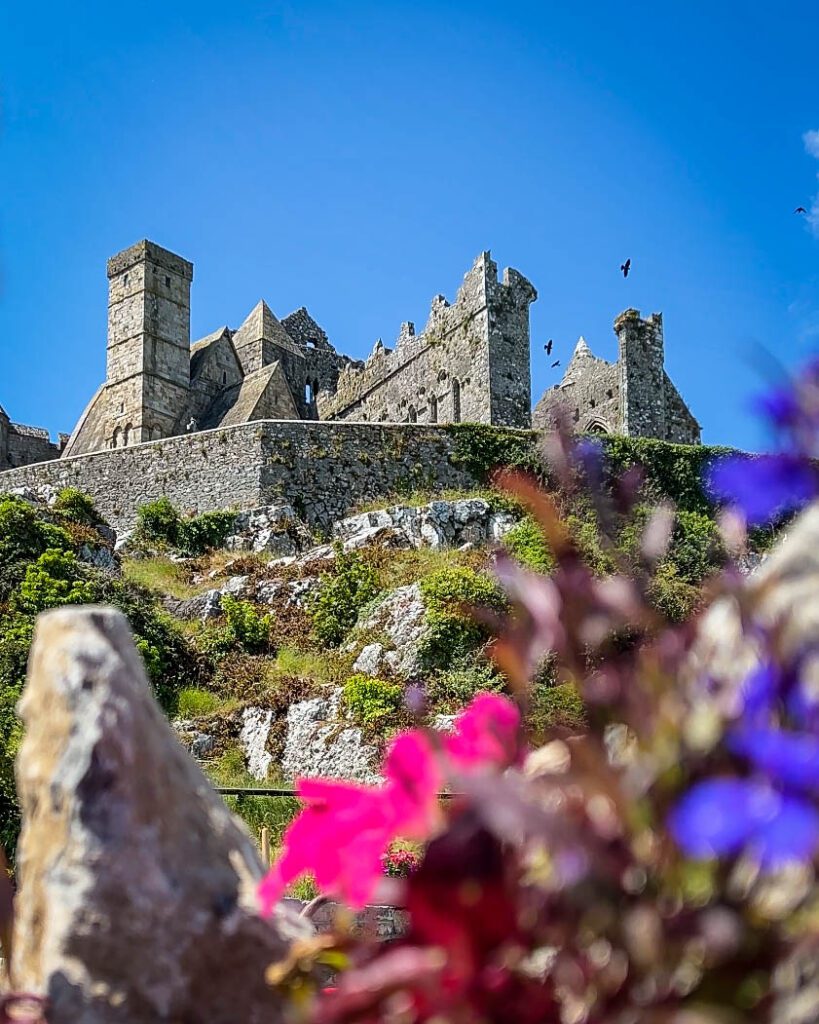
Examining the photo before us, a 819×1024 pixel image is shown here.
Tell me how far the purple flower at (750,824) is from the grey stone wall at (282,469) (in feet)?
78.5

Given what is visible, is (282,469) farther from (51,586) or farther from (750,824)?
(750,824)

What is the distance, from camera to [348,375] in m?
37.4

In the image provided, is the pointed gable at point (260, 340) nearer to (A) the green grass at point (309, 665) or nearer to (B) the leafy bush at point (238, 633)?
(B) the leafy bush at point (238, 633)

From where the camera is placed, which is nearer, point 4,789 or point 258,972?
point 258,972

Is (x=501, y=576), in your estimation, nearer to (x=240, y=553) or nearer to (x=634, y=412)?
(x=240, y=553)

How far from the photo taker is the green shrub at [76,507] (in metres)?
21.6

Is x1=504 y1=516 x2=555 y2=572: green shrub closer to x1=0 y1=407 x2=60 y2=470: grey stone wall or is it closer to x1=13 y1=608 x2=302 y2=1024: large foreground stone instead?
x1=13 y1=608 x2=302 y2=1024: large foreground stone

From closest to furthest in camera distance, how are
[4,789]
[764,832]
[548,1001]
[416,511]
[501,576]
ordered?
[764,832] < [548,1001] < [501,576] < [4,789] < [416,511]

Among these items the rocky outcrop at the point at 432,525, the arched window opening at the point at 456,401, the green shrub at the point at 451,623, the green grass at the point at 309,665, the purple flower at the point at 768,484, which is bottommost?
the purple flower at the point at 768,484

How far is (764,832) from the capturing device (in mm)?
595

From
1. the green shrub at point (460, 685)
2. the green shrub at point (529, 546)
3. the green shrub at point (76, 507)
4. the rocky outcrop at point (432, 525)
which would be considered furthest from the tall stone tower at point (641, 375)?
the green shrub at point (460, 685)

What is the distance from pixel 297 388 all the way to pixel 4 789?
2917 centimetres

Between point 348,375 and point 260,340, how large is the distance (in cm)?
336

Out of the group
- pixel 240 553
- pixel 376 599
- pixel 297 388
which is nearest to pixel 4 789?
pixel 376 599
